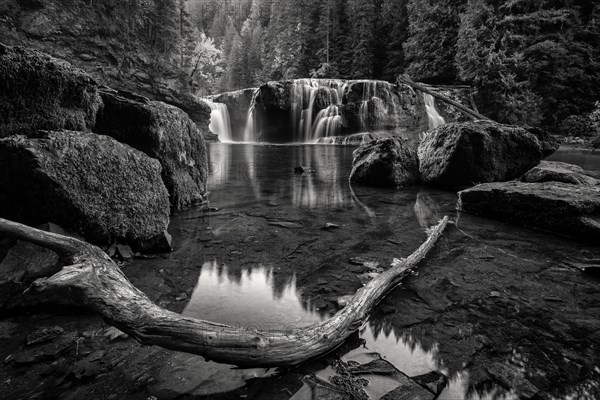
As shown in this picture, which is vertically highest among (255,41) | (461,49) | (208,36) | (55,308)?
(208,36)

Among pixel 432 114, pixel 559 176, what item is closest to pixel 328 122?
pixel 432 114

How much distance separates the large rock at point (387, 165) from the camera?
882 cm

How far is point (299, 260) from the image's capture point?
3.86m

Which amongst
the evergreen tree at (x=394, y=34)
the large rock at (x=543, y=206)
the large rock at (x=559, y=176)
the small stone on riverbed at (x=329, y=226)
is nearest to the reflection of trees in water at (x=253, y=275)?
the small stone on riverbed at (x=329, y=226)

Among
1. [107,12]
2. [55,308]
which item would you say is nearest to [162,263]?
[55,308]

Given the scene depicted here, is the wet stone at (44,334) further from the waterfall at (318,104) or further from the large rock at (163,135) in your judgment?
the waterfall at (318,104)

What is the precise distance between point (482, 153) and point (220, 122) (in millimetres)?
31659

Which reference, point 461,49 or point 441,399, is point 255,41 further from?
point 441,399

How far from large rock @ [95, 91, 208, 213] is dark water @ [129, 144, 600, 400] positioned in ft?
1.94

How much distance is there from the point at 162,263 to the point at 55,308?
1138 mm

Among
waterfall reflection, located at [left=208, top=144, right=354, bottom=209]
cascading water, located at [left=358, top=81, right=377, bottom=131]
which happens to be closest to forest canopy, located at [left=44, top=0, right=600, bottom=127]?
cascading water, located at [left=358, top=81, right=377, bottom=131]

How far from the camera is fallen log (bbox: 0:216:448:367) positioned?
1.83m

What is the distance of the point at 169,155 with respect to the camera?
5.58 meters

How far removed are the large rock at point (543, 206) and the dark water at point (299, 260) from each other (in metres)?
0.45
